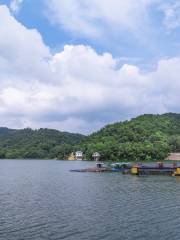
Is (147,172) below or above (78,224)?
above

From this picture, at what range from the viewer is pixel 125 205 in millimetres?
56438

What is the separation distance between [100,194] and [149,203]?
1482 cm

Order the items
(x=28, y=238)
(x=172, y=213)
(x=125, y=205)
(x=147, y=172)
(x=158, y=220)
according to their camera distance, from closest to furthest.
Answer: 1. (x=28, y=238)
2. (x=158, y=220)
3. (x=172, y=213)
4. (x=125, y=205)
5. (x=147, y=172)

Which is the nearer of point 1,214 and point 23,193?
point 1,214

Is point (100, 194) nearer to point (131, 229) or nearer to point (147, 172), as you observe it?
point (131, 229)

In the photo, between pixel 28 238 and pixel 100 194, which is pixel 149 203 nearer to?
pixel 100 194

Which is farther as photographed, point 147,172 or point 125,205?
point 147,172

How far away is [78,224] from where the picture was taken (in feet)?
142

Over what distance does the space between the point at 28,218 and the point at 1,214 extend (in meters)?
4.60

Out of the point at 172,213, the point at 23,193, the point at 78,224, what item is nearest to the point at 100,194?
the point at 23,193

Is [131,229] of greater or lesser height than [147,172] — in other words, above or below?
below

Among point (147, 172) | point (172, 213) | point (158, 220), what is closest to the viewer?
point (158, 220)

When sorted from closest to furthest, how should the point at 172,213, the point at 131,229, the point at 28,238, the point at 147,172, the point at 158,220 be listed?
the point at 28,238 < the point at 131,229 < the point at 158,220 < the point at 172,213 < the point at 147,172

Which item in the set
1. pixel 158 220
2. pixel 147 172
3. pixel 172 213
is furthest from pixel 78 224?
pixel 147 172
